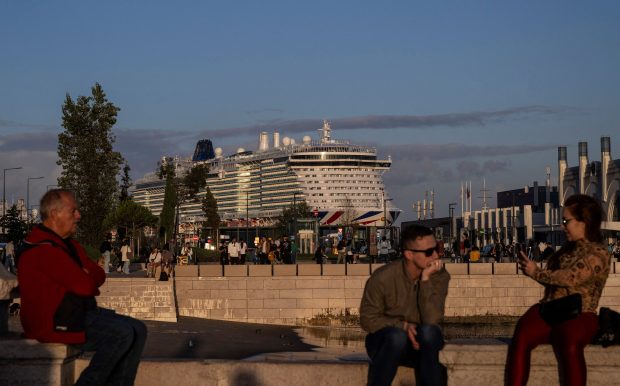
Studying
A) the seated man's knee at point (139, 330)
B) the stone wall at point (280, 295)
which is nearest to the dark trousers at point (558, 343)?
the seated man's knee at point (139, 330)

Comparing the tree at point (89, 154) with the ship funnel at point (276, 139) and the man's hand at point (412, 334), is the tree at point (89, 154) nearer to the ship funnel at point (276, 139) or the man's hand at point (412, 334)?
the man's hand at point (412, 334)

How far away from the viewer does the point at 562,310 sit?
696 centimetres

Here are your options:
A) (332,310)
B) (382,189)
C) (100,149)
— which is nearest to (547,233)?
(382,189)

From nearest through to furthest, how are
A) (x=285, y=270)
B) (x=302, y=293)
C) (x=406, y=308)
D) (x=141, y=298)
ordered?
(x=406, y=308) < (x=141, y=298) < (x=302, y=293) < (x=285, y=270)

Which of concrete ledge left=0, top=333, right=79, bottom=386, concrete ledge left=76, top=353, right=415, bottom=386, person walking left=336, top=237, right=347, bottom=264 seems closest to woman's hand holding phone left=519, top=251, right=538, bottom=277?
concrete ledge left=76, top=353, right=415, bottom=386

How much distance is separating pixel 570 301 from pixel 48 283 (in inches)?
128

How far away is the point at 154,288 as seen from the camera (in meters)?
30.6

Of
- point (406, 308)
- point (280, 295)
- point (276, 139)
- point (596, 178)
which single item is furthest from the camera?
point (276, 139)

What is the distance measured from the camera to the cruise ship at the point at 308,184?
143 metres

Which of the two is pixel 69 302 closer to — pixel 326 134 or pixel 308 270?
pixel 308 270

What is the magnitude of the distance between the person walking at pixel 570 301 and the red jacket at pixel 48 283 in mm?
2724

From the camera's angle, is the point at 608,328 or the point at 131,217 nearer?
the point at 608,328

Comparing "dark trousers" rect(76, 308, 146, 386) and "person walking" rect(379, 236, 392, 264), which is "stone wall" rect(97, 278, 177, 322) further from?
"person walking" rect(379, 236, 392, 264)

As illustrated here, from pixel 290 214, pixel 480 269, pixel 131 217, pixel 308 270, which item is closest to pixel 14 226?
pixel 131 217
